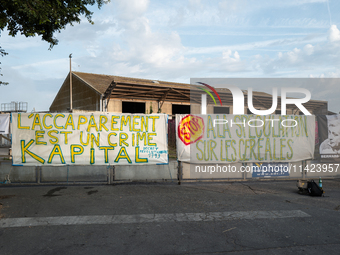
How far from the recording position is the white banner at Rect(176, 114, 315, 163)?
331 inches

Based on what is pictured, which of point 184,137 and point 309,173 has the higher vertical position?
point 184,137

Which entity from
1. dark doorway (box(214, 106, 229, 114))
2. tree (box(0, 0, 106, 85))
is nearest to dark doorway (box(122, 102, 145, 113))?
dark doorway (box(214, 106, 229, 114))

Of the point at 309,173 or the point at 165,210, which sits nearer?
the point at 165,210

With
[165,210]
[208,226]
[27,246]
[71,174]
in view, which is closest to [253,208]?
[208,226]

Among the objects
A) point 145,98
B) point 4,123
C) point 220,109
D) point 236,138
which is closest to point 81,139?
point 4,123

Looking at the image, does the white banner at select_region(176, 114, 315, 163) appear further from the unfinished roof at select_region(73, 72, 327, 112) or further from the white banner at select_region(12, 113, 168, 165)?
the unfinished roof at select_region(73, 72, 327, 112)

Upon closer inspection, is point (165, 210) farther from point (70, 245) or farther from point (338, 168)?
point (338, 168)

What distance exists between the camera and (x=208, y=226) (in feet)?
16.7

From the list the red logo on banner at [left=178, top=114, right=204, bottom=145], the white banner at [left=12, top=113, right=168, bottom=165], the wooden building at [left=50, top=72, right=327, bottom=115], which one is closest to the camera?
the white banner at [left=12, top=113, right=168, bottom=165]

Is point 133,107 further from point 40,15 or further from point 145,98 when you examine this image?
point 40,15

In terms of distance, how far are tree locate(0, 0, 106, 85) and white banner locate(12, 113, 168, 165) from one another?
2528mm

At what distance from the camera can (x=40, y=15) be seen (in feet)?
22.4

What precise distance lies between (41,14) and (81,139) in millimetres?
3629

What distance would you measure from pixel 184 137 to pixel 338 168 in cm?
549
